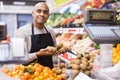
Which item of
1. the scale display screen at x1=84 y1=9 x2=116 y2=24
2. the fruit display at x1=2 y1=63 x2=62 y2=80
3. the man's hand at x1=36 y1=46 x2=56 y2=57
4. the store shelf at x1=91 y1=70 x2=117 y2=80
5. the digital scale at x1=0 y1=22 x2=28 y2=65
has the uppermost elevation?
the scale display screen at x1=84 y1=9 x2=116 y2=24

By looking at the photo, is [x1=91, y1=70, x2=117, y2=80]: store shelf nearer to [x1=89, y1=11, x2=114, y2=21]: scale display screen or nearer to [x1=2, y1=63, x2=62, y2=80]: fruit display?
[x1=2, y1=63, x2=62, y2=80]: fruit display

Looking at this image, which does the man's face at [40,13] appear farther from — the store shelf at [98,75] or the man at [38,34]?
the store shelf at [98,75]

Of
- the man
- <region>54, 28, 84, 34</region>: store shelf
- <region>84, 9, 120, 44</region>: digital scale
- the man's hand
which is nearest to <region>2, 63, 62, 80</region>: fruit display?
<region>84, 9, 120, 44</region>: digital scale

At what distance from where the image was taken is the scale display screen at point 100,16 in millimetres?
2119

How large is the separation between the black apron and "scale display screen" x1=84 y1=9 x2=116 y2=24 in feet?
5.99

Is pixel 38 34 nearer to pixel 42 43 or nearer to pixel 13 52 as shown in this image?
pixel 42 43

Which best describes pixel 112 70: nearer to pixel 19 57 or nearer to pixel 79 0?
pixel 19 57

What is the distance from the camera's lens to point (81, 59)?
2.53 meters

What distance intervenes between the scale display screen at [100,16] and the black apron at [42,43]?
5.99 ft

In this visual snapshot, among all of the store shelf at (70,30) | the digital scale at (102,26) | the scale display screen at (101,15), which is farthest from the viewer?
the store shelf at (70,30)

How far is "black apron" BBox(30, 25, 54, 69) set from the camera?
3936 mm

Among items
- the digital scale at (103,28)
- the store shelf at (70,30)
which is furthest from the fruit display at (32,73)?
the store shelf at (70,30)

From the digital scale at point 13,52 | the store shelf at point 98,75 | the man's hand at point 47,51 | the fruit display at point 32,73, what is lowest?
the man's hand at point 47,51

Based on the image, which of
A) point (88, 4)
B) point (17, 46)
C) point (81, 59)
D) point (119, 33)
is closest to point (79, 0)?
point (88, 4)
